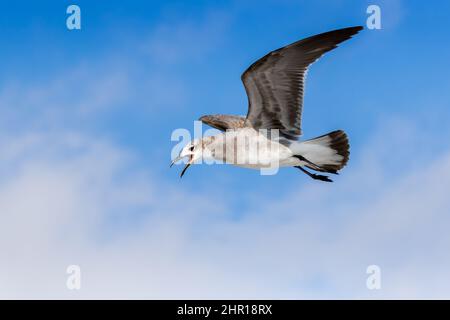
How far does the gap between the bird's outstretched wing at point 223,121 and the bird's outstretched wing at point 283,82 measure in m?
1.10

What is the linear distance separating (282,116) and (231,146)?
38.0 inches

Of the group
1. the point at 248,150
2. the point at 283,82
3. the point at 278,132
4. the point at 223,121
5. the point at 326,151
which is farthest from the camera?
the point at 223,121

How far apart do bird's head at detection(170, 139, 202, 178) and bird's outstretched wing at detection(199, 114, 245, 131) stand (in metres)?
0.99

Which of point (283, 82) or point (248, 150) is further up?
point (283, 82)

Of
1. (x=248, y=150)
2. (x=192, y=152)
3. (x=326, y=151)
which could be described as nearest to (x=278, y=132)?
(x=248, y=150)

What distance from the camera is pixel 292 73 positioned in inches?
497

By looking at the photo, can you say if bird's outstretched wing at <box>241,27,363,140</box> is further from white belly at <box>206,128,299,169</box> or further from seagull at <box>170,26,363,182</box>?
white belly at <box>206,128,299,169</box>

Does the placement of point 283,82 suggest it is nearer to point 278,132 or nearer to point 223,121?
point 278,132

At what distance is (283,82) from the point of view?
12.7 metres

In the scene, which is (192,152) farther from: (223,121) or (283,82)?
(283,82)

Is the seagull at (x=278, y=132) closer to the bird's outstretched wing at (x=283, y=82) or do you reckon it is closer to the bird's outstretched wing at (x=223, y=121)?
the bird's outstretched wing at (x=283, y=82)

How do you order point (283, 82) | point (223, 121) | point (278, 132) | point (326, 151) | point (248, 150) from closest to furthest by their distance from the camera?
point (283, 82) → point (248, 150) → point (278, 132) → point (326, 151) → point (223, 121)

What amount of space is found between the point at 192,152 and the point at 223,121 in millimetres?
1477

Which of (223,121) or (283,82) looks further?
(223,121)
